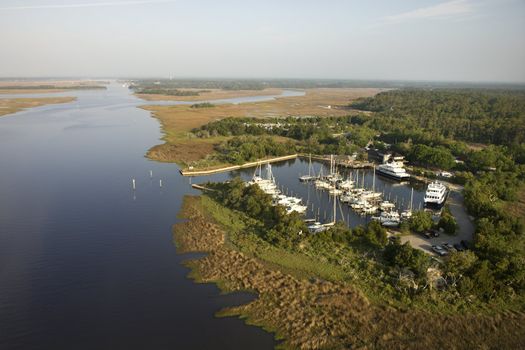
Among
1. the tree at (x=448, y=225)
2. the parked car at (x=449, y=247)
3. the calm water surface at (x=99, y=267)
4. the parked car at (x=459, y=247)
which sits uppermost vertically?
the tree at (x=448, y=225)

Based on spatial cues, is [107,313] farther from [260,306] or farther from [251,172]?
[251,172]

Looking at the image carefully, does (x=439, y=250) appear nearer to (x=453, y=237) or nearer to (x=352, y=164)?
(x=453, y=237)

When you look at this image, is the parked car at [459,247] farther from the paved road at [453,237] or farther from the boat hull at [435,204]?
the boat hull at [435,204]

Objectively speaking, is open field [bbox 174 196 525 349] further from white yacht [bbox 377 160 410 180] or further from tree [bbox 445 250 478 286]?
white yacht [bbox 377 160 410 180]

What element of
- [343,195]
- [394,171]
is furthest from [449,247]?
[394,171]

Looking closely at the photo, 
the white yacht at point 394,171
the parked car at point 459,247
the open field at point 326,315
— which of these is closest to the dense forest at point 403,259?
the parked car at point 459,247

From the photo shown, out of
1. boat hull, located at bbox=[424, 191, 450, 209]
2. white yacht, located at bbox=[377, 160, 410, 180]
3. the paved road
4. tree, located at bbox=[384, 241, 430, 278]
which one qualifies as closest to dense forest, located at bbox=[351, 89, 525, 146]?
white yacht, located at bbox=[377, 160, 410, 180]
